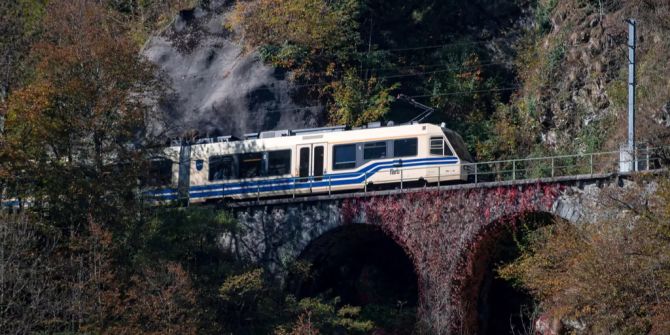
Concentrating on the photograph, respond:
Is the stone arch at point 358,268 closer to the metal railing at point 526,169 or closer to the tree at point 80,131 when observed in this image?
the metal railing at point 526,169

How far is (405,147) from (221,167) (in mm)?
6420

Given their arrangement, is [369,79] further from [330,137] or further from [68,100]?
[68,100]

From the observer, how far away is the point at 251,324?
3728cm

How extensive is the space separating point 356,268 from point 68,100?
433 inches

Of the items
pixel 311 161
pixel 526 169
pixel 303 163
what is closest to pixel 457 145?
pixel 526 169

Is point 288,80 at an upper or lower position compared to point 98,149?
upper

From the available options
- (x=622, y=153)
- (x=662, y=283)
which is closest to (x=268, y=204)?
(x=622, y=153)

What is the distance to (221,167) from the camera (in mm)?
42000

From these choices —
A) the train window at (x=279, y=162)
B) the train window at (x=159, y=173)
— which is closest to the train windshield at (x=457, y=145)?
the train window at (x=279, y=162)

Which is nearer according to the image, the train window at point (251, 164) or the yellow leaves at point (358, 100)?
the train window at point (251, 164)

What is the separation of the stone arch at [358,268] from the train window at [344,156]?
194cm

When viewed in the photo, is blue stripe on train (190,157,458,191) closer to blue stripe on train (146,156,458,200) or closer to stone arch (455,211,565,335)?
blue stripe on train (146,156,458,200)

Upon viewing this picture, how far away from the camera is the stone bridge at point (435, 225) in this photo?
36.8m

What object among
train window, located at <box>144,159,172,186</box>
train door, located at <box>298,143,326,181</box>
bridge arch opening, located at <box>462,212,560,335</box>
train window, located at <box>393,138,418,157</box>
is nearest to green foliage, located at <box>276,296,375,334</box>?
bridge arch opening, located at <box>462,212,560,335</box>
